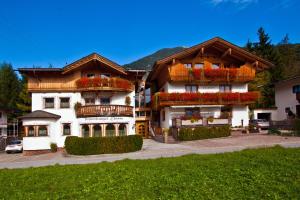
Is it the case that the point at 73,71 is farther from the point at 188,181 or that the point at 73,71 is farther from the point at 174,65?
the point at 188,181

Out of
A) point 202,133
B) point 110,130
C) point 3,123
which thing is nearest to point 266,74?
point 202,133

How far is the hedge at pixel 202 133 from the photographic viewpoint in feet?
87.6

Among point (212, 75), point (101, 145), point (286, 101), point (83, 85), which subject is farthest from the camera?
point (286, 101)

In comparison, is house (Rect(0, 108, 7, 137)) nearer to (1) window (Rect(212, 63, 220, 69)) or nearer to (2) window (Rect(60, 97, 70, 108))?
(2) window (Rect(60, 97, 70, 108))

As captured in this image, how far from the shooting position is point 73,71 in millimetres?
29703

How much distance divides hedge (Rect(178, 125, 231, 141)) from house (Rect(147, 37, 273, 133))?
1597mm

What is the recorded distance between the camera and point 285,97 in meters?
37.9

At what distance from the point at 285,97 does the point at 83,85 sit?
2695cm

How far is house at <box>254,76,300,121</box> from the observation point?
117 ft

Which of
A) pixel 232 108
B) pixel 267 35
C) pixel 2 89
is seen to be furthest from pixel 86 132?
pixel 267 35

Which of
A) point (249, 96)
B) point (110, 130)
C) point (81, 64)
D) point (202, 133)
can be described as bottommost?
point (202, 133)

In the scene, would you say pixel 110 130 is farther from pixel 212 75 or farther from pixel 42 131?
pixel 212 75

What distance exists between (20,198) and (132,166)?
470 centimetres

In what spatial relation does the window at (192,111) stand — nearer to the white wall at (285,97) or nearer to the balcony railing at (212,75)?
the balcony railing at (212,75)
